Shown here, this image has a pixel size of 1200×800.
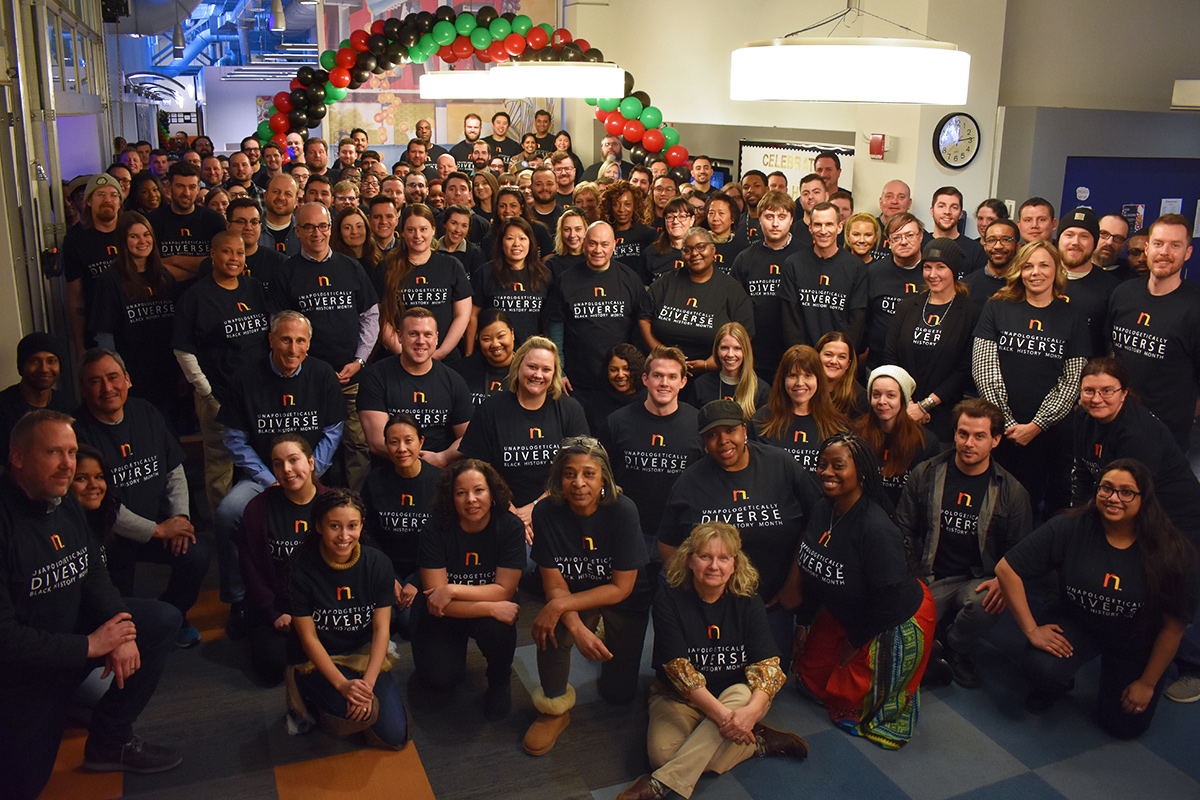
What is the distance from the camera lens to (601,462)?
363cm

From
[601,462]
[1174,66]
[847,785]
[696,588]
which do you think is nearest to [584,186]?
[601,462]

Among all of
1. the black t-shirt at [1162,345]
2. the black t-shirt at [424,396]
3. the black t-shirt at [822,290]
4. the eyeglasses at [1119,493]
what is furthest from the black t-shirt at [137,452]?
the black t-shirt at [1162,345]

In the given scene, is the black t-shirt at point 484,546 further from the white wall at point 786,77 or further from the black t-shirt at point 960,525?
the white wall at point 786,77

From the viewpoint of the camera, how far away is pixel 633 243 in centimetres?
635

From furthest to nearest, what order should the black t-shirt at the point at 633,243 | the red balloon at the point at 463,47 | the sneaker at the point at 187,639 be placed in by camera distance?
1. the red balloon at the point at 463,47
2. the black t-shirt at the point at 633,243
3. the sneaker at the point at 187,639

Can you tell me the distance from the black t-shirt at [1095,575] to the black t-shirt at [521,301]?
2669 mm

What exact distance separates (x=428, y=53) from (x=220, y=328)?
6630 mm

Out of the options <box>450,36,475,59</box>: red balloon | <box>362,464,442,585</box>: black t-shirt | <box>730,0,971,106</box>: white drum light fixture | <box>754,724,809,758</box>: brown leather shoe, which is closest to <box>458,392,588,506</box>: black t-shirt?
<box>362,464,442,585</box>: black t-shirt

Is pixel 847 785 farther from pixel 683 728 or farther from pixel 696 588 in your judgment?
pixel 696 588

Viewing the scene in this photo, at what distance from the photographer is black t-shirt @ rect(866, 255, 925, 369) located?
4996 millimetres

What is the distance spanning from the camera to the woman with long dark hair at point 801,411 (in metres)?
4.18

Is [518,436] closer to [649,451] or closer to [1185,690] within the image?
[649,451]

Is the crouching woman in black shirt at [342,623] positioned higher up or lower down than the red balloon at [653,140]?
lower down

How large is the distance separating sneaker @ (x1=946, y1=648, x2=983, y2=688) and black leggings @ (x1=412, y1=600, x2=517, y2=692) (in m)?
1.76
